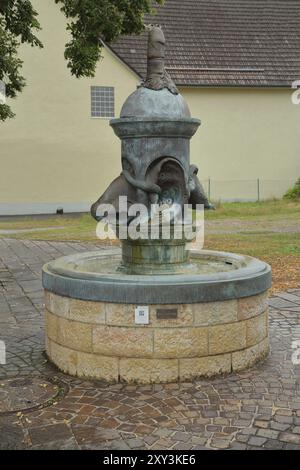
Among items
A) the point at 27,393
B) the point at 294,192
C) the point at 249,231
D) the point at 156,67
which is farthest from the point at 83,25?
the point at 294,192

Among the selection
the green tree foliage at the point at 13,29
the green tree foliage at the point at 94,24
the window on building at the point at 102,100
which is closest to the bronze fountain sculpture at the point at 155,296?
the green tree foliage at the point at 94,24

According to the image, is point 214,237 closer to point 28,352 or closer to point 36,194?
point 28,352

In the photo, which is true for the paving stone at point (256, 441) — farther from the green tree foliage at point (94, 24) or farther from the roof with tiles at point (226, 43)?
the roof with tiles at point (226, 43)

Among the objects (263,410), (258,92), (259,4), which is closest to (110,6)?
(263,410)

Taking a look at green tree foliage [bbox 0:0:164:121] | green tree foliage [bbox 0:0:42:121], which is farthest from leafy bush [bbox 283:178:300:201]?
green tree foliage [bbox 0:0:42:121]

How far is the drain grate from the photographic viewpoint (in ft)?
17.9

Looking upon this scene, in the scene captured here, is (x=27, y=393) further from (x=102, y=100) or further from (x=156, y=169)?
(x=102, y=100)

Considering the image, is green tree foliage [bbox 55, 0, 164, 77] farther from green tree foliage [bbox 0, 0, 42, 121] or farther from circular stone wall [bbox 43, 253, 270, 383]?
circular stone wall [bbox 43, 253, 270, 383]

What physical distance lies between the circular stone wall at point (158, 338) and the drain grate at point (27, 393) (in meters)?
0.36

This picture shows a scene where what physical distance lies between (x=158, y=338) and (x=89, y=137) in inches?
942

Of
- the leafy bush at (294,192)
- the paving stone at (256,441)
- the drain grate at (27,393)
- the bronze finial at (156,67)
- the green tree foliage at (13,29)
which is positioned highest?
the green tree foliage at (13,29)

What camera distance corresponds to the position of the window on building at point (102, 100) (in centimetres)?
2917

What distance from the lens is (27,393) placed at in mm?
5789

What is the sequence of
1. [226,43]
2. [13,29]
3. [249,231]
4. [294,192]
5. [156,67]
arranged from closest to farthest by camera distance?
[156,67] < [13,29] < [249,231] < [294,192] < [226,43]
